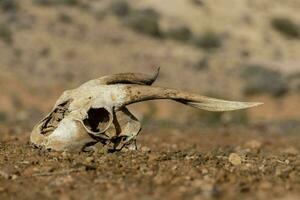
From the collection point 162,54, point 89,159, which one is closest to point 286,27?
point 162,54

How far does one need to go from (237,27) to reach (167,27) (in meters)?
4.65

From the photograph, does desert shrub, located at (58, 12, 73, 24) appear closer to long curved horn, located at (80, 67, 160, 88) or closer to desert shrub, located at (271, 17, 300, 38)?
desert shrub, located at (271, 17, 300, 38)

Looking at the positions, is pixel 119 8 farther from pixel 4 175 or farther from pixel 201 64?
pixel 4 175

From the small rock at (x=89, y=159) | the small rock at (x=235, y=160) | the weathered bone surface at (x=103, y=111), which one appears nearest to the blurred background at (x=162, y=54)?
the weathered bone surface at (x=103, y=111)

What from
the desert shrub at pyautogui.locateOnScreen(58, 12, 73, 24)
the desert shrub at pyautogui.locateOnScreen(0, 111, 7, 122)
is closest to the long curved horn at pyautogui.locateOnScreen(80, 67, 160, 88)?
the desert shrub at pyautogui.locateOnScreen(0, 111, 7, 122)

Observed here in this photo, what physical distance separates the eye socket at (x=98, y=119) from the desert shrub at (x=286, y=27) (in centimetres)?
3711

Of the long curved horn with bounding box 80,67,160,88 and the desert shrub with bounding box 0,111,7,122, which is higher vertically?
the desert shrub with bounding box 0,111,7,122

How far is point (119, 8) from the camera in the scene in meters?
39.6

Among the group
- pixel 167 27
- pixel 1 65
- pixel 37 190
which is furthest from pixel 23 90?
pixel 37 190

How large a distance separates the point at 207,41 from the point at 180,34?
1.46 metres

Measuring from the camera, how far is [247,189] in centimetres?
558

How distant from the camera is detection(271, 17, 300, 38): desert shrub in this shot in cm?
4428

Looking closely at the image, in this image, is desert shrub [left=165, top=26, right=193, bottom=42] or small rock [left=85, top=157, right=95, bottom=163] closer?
small rock [left=85, top=157, right=95, bottom=163]

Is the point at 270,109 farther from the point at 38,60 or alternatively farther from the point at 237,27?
the point at 237,27
